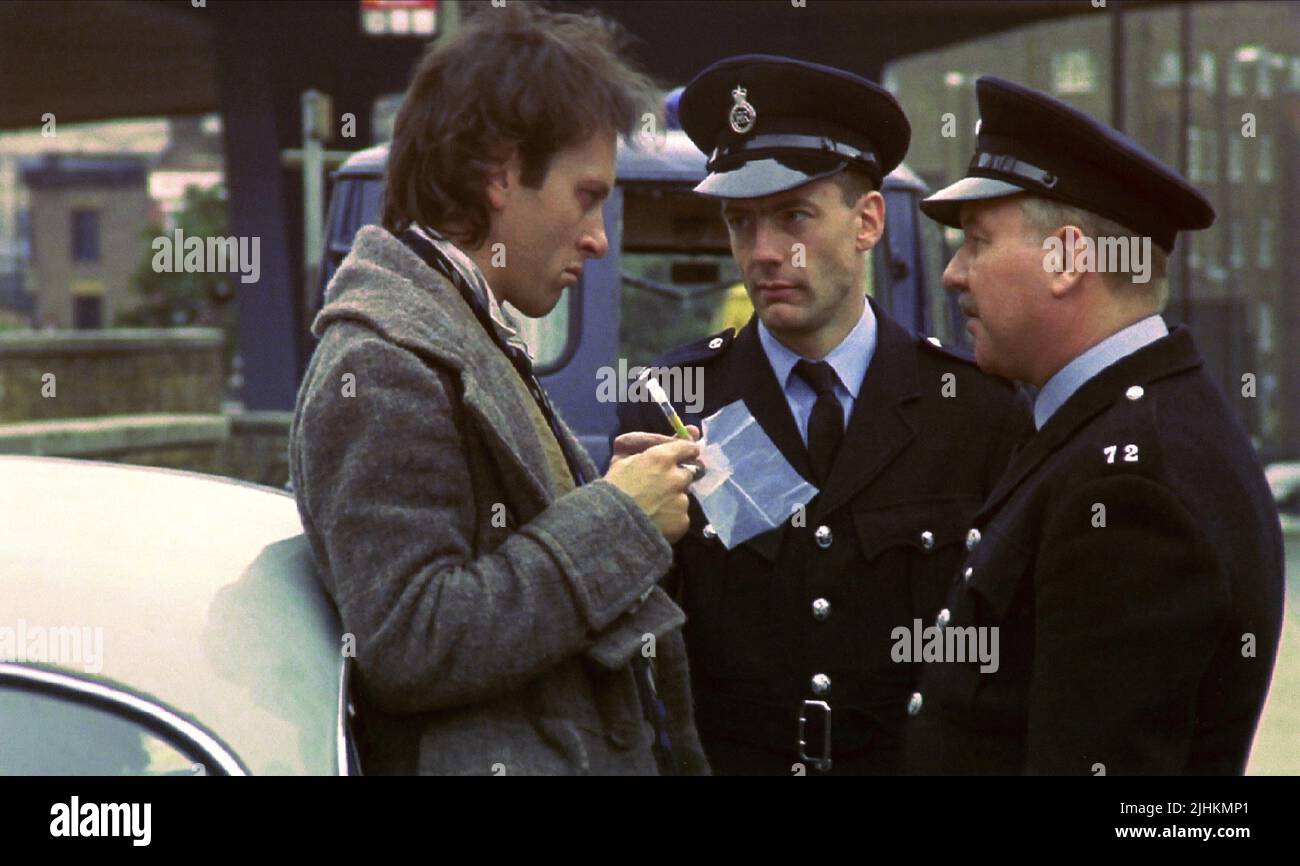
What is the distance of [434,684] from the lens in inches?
71.2

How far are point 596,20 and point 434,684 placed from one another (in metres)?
0.98

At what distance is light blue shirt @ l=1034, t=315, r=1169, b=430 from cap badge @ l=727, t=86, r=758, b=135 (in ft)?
3.35

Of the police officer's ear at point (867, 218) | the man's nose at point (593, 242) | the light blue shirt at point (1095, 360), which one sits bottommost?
the light blue shirt at point (1095, 360)

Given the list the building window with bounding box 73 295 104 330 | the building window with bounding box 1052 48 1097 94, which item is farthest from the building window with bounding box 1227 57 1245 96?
the building window with bounding box 73 295 104 330

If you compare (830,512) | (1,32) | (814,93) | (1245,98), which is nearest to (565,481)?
(830,512)

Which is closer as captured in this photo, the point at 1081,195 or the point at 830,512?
the point at 1081,195

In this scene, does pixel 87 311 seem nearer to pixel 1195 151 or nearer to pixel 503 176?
pixel 1195 151

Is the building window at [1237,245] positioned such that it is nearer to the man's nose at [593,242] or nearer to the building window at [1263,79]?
the building window at [1263,79]

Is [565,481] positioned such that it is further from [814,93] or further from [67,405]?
[67,405]

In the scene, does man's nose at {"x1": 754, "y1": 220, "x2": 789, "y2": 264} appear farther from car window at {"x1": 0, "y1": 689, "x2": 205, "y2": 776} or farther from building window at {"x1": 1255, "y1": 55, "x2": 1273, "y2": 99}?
building window at {"x1": 1255, "y1": 55, "x2": 1273, "y2": 99}

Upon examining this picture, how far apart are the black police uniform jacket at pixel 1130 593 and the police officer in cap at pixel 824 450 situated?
0.66 meters

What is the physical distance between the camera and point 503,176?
6.81 feet

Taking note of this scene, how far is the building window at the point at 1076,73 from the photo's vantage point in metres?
54.1

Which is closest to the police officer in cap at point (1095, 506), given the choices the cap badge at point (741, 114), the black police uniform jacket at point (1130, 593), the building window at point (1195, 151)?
the black police uniform jacket at point (1130, 593)
